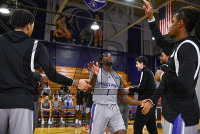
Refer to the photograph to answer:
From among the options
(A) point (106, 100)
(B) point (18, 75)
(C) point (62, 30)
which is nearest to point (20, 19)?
(B) point (18, 75)

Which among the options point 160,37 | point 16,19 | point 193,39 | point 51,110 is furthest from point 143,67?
point 51,110

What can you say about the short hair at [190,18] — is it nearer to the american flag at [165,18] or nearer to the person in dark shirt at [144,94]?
the person in dark shirt at [144,94]

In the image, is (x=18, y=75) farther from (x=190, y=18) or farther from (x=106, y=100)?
(x=106, y=100)

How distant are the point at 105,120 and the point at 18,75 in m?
2.04

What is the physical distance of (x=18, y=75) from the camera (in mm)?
1714

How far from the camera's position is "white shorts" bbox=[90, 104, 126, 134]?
3281mm

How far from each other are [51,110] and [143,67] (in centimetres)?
709

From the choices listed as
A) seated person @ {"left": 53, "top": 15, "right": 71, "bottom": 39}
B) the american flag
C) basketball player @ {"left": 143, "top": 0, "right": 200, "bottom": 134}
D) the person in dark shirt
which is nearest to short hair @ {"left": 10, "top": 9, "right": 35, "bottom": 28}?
basketball player @ {"left": 143, "top": 0, "right": 200, "bottom": 134}

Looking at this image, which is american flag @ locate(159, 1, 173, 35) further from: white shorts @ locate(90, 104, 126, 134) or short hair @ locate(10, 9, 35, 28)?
short hair @ locate(10, 9, 35, 28)

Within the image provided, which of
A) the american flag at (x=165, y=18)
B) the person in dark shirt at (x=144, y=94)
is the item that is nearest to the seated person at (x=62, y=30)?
the american flag at (x=165, y=18)

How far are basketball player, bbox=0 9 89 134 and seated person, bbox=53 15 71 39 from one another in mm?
13552

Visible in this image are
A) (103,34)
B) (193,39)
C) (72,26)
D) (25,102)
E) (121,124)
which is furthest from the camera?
(103,34)

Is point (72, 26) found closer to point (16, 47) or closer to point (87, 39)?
point (87, 39)

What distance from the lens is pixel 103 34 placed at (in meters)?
17.7
